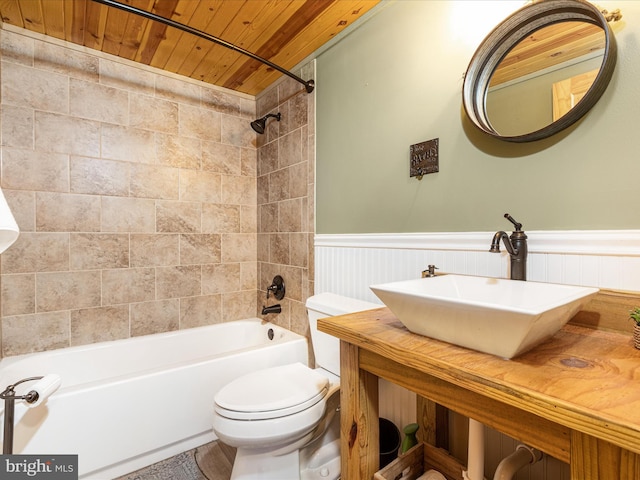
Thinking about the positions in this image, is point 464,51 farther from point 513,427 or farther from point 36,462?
point 36,462

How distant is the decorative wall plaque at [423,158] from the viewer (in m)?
1.38

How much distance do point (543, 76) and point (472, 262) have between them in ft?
2.24

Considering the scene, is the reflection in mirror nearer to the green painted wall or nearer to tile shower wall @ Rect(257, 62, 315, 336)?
the green painted wall

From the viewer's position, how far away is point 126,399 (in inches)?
59.7

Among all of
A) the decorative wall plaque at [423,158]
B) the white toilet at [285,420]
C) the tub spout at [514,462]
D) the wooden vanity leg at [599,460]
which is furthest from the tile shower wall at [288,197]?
the wooden vanity leg at [599,460]

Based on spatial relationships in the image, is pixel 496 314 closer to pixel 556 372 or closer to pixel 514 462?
pixel 556 372

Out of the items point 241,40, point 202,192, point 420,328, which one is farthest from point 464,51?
point 202,192

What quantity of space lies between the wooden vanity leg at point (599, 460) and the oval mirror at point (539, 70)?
0.91 m

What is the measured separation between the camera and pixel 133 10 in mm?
1412

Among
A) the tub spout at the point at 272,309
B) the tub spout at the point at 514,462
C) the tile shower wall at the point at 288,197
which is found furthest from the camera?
the tub spout at the point at 272,309

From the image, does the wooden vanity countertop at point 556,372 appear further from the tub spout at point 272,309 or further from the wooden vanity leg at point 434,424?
the tub spout at point 272,309

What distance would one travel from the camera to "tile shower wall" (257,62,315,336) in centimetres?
211

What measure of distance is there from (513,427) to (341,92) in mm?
1753

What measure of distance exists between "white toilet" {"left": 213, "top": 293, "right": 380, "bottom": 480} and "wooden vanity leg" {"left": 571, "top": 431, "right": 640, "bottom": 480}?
90cm
